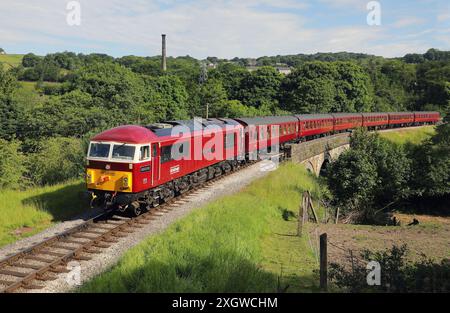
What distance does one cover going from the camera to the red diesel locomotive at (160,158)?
46.5ft

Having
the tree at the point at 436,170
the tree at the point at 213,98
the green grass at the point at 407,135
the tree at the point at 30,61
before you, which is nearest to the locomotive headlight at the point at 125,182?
the tree at the point at 436,170

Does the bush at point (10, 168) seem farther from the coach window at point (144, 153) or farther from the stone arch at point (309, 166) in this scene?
the stone arch at point (309, 166)

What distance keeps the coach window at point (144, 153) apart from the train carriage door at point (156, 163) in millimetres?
345

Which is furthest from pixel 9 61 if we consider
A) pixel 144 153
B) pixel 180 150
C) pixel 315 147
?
pixel 144 153

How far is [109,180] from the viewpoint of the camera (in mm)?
14250

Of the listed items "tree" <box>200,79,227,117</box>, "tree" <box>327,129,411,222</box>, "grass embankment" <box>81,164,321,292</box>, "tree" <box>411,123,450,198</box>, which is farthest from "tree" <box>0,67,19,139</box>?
"tree" <box>411,123,450,198</box>

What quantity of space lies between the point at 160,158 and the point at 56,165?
1137 centimetres

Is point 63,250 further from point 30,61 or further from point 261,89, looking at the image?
point 30,61

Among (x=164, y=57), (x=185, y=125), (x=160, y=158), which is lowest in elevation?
(x=160, y=158)

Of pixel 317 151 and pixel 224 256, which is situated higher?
pixel 317 151

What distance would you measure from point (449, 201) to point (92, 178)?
113 feet

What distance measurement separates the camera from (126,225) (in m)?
14.1

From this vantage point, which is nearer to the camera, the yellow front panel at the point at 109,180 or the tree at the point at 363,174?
the yellow front panel at the point at 109,180

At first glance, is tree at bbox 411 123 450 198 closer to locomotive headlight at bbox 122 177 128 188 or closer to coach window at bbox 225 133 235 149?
coach window at bbox 225 133 235 149
